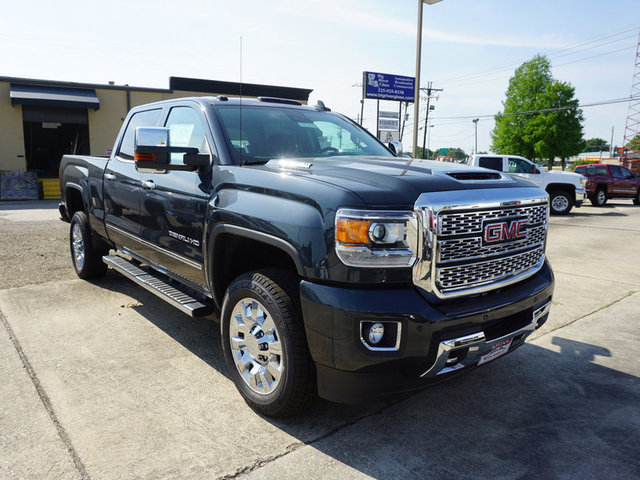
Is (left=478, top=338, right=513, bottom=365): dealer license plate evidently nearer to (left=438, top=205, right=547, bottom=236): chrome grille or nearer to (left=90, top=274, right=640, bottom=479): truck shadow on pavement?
(left=90, top=274, right=640, bottom=479): truck shadow on pavement

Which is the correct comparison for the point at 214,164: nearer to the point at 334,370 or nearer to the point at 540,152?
the point at 334,370

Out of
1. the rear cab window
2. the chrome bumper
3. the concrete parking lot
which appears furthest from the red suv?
the chrome bumper

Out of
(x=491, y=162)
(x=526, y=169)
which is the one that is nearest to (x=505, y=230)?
(x=491, y=162)

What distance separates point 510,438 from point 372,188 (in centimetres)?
160

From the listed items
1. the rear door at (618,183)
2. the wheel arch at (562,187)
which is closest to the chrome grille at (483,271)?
the wheel arch at (562,187)

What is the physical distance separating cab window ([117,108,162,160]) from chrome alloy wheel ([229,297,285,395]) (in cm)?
237

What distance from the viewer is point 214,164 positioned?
3.34 metres

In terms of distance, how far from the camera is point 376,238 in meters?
2.36

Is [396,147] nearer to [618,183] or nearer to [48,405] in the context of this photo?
[48,405]

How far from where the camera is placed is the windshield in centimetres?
349

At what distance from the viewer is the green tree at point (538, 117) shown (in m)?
44.7

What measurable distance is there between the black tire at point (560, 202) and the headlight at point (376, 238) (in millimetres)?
15908

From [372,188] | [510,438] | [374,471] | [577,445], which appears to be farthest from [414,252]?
[577,445]

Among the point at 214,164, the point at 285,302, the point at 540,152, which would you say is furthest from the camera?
the point at 540,152
